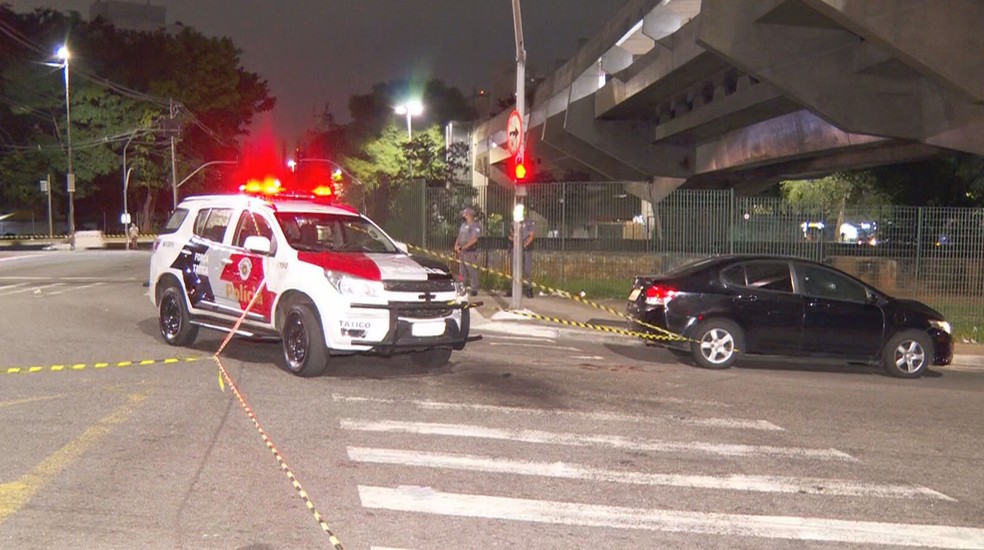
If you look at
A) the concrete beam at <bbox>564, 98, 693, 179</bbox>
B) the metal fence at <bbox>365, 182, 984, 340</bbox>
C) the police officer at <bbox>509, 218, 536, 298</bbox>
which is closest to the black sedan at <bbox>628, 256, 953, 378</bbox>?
the metal fence at <bbox>365, 182, 984, 340</bbox>

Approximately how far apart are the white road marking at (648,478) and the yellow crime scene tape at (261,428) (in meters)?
0.58

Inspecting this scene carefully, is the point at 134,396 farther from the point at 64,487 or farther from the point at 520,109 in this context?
the point at 520,109

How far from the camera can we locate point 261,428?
26.1 feet

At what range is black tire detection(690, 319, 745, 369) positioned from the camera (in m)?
12.1

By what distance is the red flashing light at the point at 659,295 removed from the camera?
12.1 m

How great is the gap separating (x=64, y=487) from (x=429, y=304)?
4.73 meters

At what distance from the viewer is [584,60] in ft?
119

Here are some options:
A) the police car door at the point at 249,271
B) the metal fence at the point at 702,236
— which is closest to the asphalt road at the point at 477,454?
the police car door at the point at 249,271

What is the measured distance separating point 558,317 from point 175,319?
744 centimetres

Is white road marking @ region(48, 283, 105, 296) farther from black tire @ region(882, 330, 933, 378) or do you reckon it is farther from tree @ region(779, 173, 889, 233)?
tree @ region(779, 173, 889, 233)

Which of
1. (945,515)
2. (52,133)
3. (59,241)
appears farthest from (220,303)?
(52,133)

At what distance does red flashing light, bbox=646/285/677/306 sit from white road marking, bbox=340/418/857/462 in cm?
438

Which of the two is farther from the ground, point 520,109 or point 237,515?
point 520,109

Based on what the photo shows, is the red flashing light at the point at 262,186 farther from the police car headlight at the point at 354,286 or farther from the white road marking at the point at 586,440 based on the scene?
the white road marking at the point at 586,440
